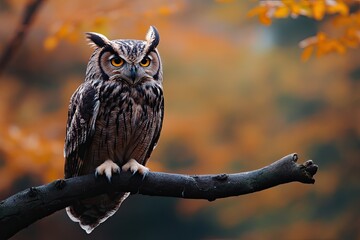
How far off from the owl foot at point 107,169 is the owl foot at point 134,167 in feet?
0.14

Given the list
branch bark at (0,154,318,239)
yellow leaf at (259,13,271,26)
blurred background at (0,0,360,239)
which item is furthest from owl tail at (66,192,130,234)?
blurred background at (0,0,360,239)

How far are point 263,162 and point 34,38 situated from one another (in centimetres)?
166

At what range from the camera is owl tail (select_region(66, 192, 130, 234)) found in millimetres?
1720

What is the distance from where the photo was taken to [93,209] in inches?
68.4

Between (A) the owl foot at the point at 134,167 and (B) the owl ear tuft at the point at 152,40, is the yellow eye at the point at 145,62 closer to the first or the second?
(B) the owl ear tuft at the point at 152,40

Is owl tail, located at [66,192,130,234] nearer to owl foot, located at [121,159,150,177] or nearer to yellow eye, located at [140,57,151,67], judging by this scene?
owl foot, located at [121,159,150,177]

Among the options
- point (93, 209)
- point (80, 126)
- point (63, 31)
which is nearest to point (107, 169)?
point (80, 126)

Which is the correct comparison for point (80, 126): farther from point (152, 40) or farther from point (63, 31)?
point (63, 31)

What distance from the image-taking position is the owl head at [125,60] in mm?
1551

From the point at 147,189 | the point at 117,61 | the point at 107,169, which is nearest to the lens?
the point at 147,189

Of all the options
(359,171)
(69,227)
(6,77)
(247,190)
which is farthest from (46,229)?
(247,190)

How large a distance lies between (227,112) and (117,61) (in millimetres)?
2136

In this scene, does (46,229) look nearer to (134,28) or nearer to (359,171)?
(134,28)

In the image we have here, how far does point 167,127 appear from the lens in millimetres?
3520
